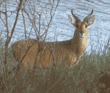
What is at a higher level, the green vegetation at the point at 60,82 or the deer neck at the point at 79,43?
the deer neck at the point at 79,43

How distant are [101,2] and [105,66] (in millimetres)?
14429

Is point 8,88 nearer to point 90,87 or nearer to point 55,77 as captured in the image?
point 55,77

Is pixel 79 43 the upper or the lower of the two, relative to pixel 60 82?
upper

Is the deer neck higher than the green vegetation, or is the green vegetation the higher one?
the deer neck

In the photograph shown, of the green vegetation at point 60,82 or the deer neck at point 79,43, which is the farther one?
the deer neck at point 79,43

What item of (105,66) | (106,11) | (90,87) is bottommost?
(90,87)

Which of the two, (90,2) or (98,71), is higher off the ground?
(90,2)

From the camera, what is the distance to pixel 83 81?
13.5 ft

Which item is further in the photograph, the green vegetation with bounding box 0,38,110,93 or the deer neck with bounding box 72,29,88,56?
the deer neck with bounding box 72,29,88,56

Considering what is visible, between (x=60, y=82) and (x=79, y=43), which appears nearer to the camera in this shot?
(x=60, y=82)

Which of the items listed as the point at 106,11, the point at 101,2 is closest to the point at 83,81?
the point at 106,11

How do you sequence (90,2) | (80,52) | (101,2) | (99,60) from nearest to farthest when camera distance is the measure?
(99,60) → (80,52) → (90,2) → (101,2)

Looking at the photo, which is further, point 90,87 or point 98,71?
point 98,71

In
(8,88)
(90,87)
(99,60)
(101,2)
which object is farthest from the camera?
(101,2)
